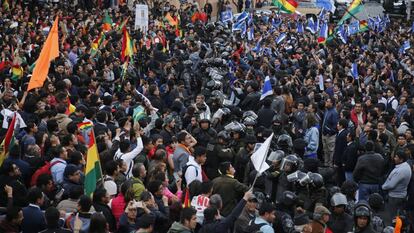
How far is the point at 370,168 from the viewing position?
43.2 feet

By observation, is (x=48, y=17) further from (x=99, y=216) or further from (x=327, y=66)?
(x=99, y=216)

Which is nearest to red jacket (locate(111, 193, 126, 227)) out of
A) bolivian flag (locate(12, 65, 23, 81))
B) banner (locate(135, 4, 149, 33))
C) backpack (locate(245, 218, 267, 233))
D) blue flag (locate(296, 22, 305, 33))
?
backpack (locate(245, 218, 267, 233))

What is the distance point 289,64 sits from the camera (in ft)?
A: 75.8

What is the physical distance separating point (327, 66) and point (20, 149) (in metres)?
12.2

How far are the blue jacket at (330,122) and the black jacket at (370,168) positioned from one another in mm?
2934

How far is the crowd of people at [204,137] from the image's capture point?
9.63 m

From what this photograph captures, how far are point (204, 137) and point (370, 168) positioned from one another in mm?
2543

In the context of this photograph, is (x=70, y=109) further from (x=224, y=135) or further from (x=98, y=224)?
(x=98, y=224)

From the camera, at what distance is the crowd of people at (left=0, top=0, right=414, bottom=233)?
9.63 meters

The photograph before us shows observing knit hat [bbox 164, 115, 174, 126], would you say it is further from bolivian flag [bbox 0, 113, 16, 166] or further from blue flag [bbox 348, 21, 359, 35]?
blue flag [bbox 348, 21, 359, 35]

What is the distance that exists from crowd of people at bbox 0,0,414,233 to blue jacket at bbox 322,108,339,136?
0.06ft

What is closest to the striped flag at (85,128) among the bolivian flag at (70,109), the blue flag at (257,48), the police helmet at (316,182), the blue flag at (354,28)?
the bolivian flag at (70,109)

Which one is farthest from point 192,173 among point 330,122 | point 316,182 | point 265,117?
point 330,122

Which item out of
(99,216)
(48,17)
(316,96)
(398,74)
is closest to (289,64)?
(398,74)
